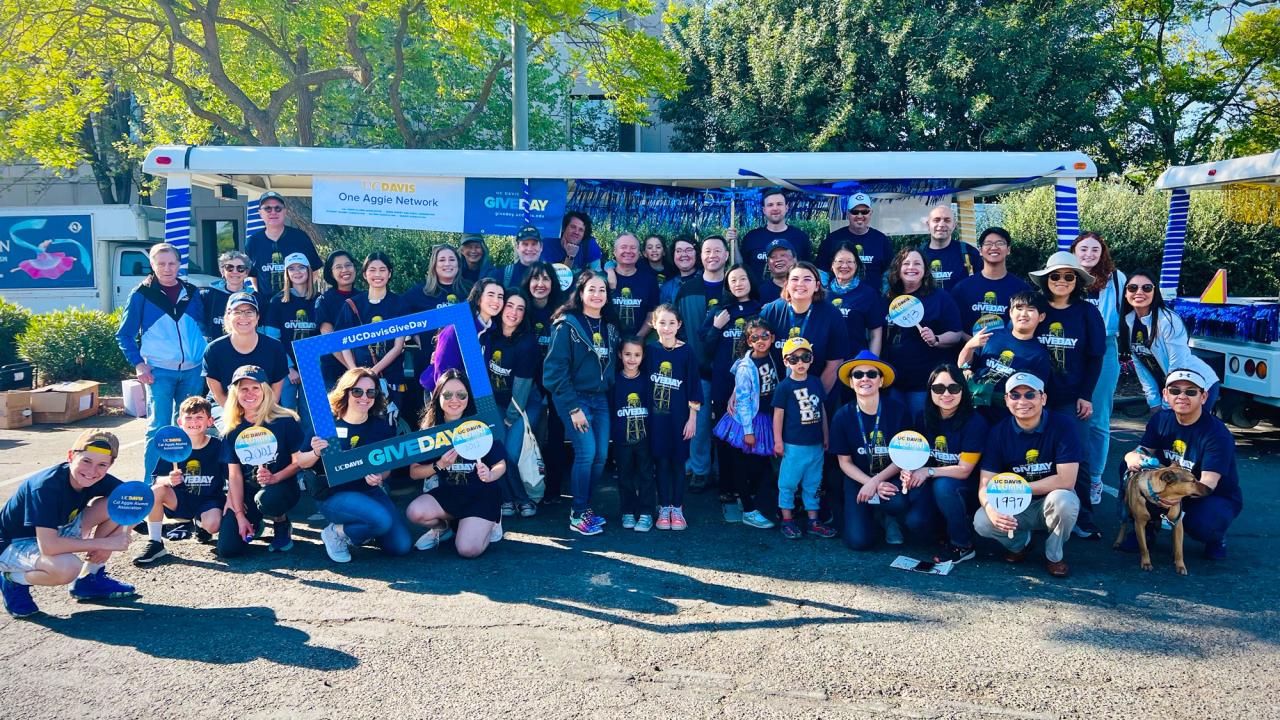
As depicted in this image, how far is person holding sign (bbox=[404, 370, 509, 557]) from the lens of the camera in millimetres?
5395

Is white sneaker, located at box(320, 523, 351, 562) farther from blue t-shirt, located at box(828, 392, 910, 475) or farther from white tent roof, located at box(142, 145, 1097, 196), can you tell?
white tent roof, located at box(142, 145, 1097, 196)

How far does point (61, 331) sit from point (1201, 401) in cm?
1295

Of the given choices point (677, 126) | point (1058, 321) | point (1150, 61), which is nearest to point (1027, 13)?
point (1150, 61)

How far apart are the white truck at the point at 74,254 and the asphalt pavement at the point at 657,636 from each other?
1384cm

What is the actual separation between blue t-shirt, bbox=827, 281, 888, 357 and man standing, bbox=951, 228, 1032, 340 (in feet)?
1.89

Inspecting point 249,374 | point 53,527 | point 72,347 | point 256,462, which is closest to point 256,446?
point 256,462

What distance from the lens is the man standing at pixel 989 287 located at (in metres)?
6.34

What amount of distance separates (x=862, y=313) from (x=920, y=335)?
1.40ft

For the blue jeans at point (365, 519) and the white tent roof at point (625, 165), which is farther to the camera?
the white tent roof at point (625, 165)

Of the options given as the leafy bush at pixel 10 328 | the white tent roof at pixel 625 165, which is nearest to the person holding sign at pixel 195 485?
the white tent roof at pixel 625 165

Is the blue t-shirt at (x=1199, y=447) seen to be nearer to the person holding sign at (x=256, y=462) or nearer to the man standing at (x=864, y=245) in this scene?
the man standing at (x=864, y=245)

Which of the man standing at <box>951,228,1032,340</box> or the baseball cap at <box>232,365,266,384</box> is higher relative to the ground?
the man standing at <box>951,228,1032,340</box>

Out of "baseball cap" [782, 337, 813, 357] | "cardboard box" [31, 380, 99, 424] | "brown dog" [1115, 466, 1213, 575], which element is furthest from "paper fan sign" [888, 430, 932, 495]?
"cardboard box" [31, 380, 99, 424]

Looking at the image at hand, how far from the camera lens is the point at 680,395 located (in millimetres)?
5949
